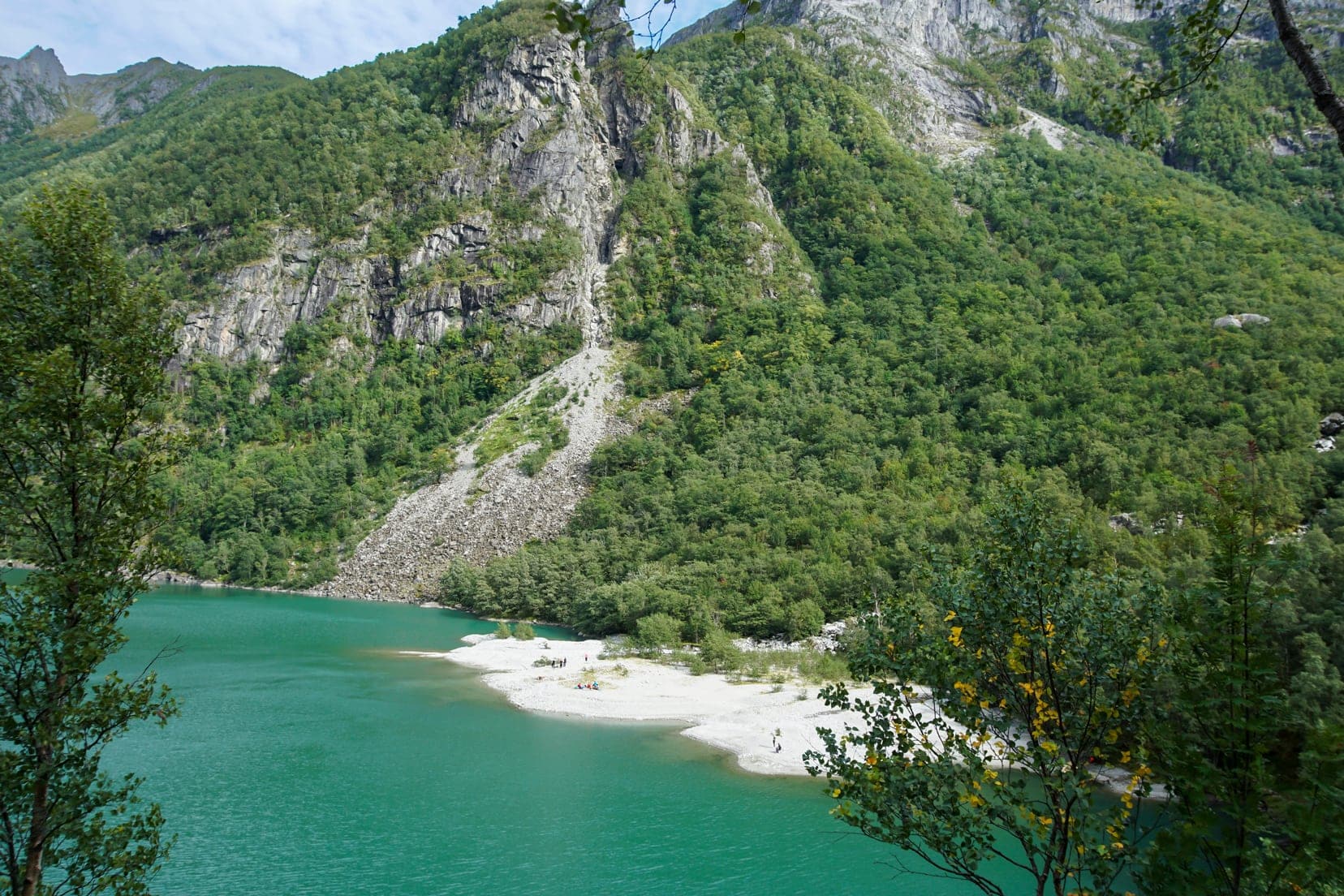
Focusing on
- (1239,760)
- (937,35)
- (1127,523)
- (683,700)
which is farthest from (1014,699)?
(937,35)

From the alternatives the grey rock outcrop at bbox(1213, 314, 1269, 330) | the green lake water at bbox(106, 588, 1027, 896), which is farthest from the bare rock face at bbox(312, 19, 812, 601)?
the grey rock outcrop at bbox(1213, 314, 1269, 330)

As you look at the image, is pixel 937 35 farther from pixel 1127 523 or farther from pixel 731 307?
pixel 1127 523

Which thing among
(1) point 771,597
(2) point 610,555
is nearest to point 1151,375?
(1) point 771,597

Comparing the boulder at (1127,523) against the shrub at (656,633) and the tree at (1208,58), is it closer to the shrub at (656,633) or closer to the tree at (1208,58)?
the shrub at (656,633)

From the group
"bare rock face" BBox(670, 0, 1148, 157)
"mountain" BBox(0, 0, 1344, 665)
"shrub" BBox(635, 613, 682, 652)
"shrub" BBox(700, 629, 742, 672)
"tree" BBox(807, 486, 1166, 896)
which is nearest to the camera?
"tree" BBox(807, 486, 1166, 896)

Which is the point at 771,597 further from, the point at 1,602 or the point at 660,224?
the point at 660,224

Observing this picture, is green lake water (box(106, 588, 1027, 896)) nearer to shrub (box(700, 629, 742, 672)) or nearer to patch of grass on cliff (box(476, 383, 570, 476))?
shrub (box(700, 629, 742, 672))
